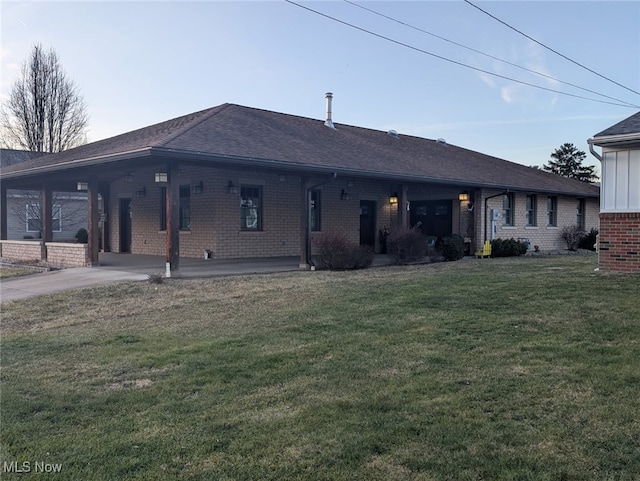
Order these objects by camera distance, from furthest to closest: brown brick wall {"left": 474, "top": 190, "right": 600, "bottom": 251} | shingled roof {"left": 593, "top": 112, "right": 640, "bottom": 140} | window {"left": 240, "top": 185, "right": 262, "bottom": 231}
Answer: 1. brown brick wall {"left": 474, "top": 190, "right": 600, "bottom": 251}
2. window {"left": 240, "top": 185, "right": 262, "bottom": 231}
3. shingled roof {"left": 593, "top": 112, "right": 640, "bottom": 140}

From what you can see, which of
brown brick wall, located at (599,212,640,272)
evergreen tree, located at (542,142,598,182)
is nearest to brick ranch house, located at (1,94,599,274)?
brown brick wall, located at (599,212,640,272)

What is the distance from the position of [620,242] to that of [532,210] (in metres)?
12.2

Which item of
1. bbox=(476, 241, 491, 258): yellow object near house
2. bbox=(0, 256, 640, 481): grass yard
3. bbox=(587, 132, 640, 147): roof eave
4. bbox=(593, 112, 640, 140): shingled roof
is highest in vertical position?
bbox=(593, 112, 640, 140): shingled roof

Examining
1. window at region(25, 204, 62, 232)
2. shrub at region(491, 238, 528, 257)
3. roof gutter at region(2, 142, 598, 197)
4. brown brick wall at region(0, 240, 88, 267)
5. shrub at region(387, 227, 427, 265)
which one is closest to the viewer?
roof gutter at region(2, 142, 598, 197)

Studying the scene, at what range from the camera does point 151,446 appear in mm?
3455

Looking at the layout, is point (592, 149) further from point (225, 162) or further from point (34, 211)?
point (34, 211)

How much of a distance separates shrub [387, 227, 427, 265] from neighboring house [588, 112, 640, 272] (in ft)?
16.8

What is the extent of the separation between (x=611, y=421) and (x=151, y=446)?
3020 mm

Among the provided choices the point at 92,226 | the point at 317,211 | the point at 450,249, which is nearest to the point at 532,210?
the point at 450,249

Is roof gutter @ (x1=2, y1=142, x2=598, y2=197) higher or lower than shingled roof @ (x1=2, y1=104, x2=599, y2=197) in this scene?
lower

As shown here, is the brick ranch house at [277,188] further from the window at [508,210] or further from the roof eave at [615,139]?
the roof eave at [615,139]

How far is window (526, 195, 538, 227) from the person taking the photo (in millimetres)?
22391

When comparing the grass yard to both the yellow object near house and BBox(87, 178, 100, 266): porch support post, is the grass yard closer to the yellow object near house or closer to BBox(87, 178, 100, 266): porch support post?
BBox(87, 178, 100, 266): porch support post

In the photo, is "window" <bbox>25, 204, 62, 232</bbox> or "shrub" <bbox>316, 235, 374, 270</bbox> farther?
"window" <bbox>25, 204, 62, 232</bbox>
